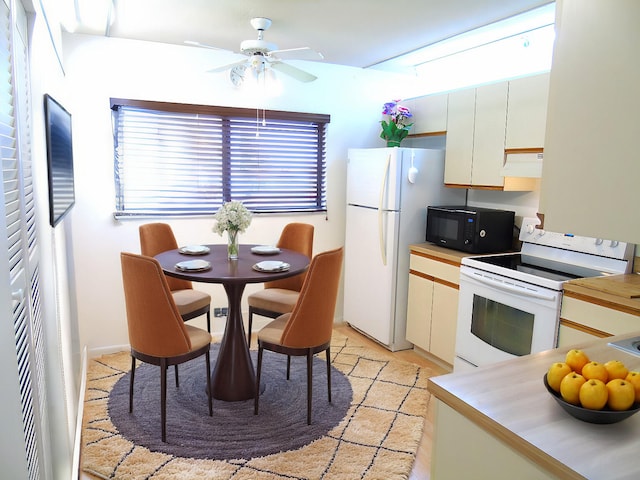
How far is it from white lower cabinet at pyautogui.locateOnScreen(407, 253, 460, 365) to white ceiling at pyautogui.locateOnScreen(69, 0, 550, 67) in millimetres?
1606

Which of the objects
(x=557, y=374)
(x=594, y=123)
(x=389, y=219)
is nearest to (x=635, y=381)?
(x=557, y=374)

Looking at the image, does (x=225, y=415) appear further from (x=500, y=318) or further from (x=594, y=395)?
(x=594, y=395)

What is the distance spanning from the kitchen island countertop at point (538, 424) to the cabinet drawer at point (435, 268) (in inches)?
70.7

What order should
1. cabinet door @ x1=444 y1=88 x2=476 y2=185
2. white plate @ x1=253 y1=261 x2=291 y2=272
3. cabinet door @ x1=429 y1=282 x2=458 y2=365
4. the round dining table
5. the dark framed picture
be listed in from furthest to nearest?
cabinet door @ x1=444 y1=88 x2=476 y2=185 < cabinet door @ x1=429 y1=282 x2=458 y2=365 < the round dining table < white plate @ x1=253 y1=261 x2=291 y2=272 < the dark framed picture

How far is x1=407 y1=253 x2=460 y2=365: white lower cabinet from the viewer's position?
338 centimetres

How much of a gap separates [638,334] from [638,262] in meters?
1.19

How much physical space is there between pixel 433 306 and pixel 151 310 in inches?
81.3

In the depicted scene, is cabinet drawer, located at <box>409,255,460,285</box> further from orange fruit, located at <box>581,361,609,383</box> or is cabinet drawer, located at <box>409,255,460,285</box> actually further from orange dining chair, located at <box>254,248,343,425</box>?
orange fruit, located at <box>581,361,609,383</box>

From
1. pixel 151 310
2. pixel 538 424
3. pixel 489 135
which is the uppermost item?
pixel 489 135

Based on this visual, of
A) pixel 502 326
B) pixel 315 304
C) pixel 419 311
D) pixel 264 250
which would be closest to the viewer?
pixel 315 304

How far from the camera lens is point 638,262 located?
8.96 feet

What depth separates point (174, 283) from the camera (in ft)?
11.4

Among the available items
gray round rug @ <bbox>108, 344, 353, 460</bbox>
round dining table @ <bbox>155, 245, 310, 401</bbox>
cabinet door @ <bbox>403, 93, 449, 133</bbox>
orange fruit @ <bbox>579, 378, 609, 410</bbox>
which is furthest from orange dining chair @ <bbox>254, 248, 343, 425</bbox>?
cabinet door @ <bbox>403, 93, 449, 133</bbox>

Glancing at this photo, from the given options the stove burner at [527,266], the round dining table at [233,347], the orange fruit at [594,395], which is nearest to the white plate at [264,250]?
the round dining table at [233,347]
